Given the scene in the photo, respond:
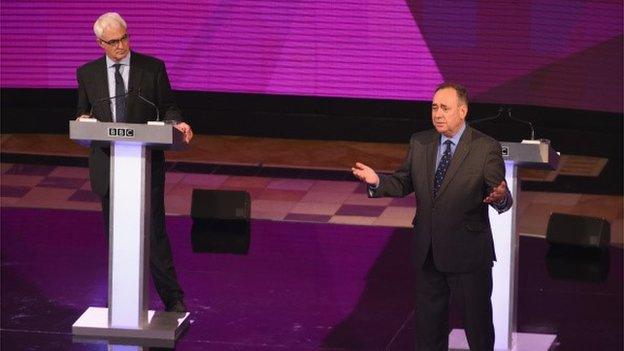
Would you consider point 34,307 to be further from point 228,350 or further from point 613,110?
point 613,110

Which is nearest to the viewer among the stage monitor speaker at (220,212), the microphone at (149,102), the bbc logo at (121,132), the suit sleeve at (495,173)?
the suit sleeve at (495,173)

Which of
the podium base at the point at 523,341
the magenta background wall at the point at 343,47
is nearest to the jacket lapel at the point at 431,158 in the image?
the podium base at the point at 523,341

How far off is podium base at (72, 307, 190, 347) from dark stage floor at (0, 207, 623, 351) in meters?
0.07

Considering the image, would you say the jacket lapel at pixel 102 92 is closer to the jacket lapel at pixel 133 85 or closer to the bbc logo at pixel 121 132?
the jacket lapel at pixel 133 85

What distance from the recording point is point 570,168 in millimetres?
10406

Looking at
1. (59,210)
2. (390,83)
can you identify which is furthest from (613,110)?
(59,210)

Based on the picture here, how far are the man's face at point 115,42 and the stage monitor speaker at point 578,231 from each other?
3.16 meters

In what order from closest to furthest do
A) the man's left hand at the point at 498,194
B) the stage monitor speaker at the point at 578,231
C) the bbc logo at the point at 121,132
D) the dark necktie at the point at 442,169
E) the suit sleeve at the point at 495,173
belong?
the man's left hand at the point at 498,194 → the suit sleeve at the point at 495,173 → the dark necktie at the point at 442,169 → the bbc logo at the point at 121,132 → the stage monitor speaker at the point at 578,231

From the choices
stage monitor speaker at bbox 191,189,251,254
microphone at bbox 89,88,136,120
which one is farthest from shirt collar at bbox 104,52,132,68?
stage monitor speaker at bbox 191,189,251,254

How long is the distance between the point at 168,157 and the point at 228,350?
4.47 metres

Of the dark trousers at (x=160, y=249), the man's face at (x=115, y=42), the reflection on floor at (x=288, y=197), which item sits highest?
the man's face at (x=115, y=42)

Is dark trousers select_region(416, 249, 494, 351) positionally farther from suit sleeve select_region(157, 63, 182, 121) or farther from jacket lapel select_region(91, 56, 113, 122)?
jacket lapel select_region(91, 56, 113, 122)

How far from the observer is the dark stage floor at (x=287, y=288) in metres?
6.40

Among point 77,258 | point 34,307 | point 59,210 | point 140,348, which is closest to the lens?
point 140,348
